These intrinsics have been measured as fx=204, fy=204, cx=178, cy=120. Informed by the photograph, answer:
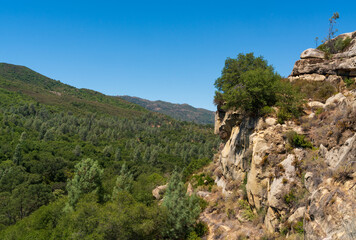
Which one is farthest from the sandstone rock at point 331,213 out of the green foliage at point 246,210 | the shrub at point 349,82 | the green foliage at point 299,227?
the shrub at point 349,82

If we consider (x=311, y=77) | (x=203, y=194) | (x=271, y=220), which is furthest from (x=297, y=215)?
(x=311, y=77)

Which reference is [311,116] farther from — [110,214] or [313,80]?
[110,214]

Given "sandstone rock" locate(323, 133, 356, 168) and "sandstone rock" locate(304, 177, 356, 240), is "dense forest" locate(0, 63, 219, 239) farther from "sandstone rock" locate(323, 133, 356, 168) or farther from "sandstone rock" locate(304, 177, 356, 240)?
"sandstone rock" locate(323, 133, 356, 168)

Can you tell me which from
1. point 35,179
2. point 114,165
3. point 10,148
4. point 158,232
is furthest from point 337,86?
point 10,148

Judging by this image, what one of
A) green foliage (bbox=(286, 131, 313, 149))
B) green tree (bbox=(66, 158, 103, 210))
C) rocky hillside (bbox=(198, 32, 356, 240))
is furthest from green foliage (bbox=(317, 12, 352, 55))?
green tree (bbox=(66, 158, 103, 210))

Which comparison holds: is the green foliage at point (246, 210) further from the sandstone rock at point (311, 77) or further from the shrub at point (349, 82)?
the sandstone rock at point (311, 77)

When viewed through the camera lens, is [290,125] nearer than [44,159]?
Yes

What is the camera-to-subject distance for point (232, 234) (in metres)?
16.2

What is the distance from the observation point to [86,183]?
34469 millimetres

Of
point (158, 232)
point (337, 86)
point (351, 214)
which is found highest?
point (337, 86)

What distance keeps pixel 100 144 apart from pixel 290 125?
122 meters

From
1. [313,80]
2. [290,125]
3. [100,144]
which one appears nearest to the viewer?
[290,125]

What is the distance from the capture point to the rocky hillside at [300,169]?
30.7ft

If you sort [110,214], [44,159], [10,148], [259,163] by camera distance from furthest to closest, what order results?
[10,148] → [44,159] → [110,214] → [259,163]
